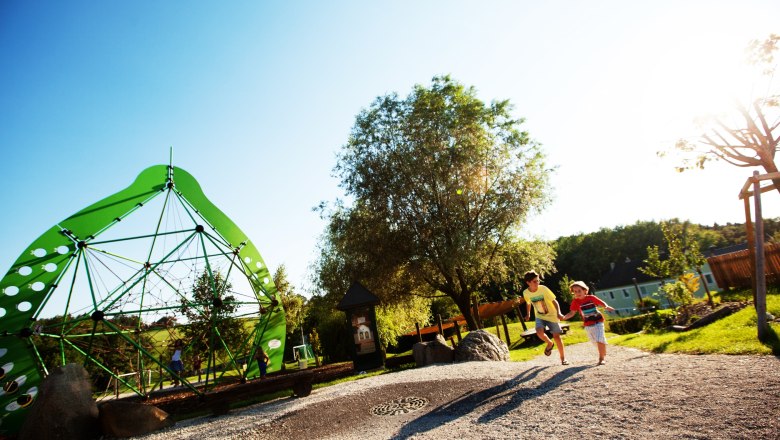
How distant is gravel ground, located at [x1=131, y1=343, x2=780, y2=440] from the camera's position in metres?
3.95

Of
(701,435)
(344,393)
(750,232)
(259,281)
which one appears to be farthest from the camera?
(259,281)

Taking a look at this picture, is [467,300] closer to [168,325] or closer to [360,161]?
[360,161]

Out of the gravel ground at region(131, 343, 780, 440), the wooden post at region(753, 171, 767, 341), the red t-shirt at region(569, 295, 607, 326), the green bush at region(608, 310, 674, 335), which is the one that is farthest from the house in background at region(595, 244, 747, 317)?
the gravel ground at region(131, 343, 780, 440)

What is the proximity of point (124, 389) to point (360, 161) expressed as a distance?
17203mm

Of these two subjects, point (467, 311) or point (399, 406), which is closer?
point (399, 406)

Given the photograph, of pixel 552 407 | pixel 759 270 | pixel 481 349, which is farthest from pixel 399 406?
pixel 759 270

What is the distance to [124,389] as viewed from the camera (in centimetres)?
1823

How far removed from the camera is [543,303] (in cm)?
793

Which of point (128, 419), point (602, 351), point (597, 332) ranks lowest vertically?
point (602, 351)

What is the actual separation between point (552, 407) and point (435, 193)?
12898 mm

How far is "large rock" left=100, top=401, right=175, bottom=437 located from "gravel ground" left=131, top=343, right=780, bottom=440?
527 millimetres

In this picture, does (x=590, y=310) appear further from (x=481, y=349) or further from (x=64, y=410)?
(x=64, y=410)

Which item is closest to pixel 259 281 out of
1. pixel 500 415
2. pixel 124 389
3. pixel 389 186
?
pixel 389 186

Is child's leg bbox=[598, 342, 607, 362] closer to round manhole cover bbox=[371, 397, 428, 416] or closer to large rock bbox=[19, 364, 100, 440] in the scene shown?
round manhole cover bbox=[371, 397, 428, 416]
